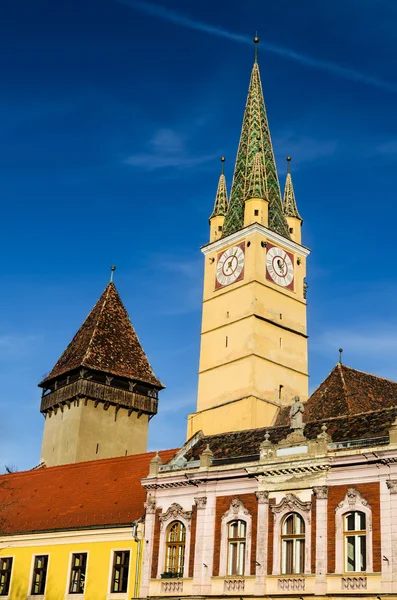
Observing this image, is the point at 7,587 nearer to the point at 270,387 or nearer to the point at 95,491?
the point at 95,491

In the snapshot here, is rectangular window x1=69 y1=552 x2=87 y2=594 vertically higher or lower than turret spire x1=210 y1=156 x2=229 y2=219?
lower

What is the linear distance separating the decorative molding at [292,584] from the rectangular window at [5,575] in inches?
658

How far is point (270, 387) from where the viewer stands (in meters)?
57.6

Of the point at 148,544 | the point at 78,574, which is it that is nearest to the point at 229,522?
the point at 148,544

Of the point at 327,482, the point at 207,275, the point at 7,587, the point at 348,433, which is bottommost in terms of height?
the point at 7,587

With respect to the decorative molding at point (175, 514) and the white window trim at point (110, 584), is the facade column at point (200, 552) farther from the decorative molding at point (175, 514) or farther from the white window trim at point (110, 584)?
the white window trim at point (110, 584)

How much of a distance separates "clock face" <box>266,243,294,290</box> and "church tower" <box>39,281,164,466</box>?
13.8m

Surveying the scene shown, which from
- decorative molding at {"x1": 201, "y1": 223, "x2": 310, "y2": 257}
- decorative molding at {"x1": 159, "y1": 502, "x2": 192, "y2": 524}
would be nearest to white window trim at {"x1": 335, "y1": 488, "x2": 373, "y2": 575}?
decorative molding at {"x1": 159, "y1": 502, "x2": 192, "y2": 524}

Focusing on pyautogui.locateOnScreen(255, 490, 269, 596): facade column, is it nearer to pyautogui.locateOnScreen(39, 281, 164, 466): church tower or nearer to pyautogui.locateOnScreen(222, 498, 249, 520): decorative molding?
pyautogui.locateOnScreen(222, 498, 249, 520): decorative molding

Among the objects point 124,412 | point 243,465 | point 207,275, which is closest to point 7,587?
point 243,465

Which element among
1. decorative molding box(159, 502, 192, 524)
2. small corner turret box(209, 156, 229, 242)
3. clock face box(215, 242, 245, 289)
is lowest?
decorative molding box(159, 502, 192, 524)

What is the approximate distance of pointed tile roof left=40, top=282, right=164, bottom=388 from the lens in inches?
2562

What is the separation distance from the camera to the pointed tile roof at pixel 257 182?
2527 inches

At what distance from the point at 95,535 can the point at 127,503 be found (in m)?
2.18
